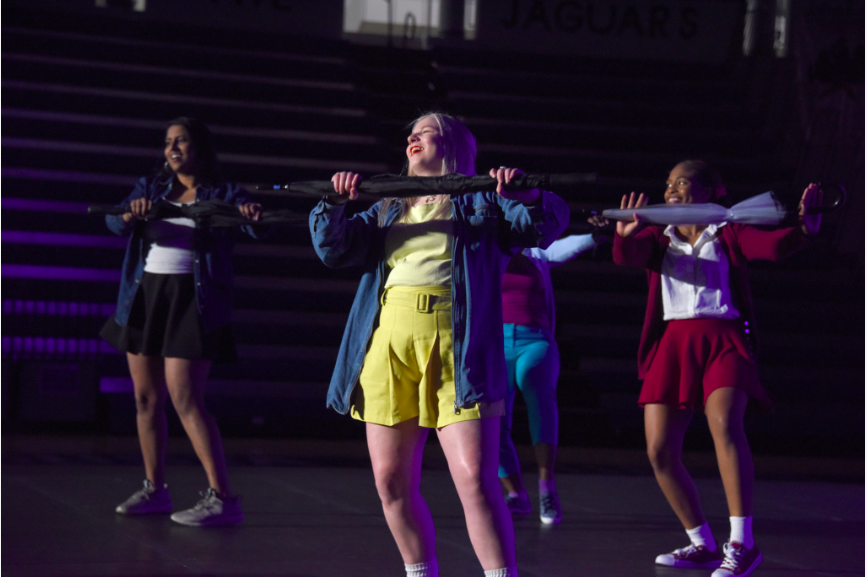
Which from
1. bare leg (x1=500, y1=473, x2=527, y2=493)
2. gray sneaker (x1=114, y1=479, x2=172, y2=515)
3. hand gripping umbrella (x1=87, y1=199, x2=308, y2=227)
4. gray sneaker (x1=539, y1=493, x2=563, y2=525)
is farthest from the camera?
bare leg (x1=500, y1=473, x2=527, y2=493)

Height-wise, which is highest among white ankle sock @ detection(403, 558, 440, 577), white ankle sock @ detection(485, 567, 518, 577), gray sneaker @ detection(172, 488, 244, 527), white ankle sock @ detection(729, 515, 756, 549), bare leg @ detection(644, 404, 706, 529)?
bare leg @ detection(644, 404, 706, 529)

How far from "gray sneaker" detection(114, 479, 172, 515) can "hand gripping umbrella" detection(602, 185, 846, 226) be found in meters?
2.39

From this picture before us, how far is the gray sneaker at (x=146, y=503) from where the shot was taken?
4.39 m

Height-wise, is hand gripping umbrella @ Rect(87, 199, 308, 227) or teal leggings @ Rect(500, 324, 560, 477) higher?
hand gripping umbrella @ Rect(87, 199, 308, 227)

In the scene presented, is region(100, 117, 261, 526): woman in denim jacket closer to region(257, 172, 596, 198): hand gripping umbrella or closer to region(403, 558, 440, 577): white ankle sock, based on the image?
region(257, 172, 596, 198): hand gripping umbrella

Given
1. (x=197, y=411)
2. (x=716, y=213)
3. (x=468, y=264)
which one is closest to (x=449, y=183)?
(x=468, y=264)

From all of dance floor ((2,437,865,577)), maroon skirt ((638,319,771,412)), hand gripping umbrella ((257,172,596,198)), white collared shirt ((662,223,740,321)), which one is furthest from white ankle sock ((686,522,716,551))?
hand gripping umbrella ((257,172,596,198))

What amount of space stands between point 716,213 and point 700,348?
0.60 meters

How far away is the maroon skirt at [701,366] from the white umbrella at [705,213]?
503 mm

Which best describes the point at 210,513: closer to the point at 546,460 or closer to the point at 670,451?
the point at 546,460

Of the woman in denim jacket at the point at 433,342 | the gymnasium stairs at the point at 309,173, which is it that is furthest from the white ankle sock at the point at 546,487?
the gymnasium stairs at the point at 309,173

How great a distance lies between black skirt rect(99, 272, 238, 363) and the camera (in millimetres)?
4137

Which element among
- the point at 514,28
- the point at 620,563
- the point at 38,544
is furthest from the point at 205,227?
the point at 514,28

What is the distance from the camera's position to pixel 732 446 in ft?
11.5
